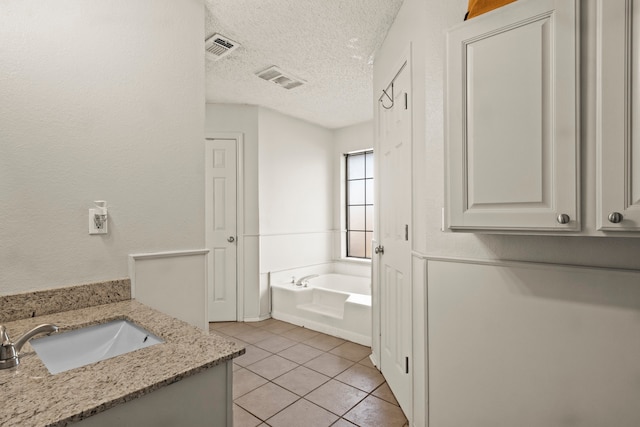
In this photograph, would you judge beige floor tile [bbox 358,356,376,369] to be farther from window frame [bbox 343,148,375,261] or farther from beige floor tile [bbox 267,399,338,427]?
window frame [bbox 343,148,375,261]

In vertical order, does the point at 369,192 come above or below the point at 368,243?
Result: above

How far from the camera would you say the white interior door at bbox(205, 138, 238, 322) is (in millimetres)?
3826

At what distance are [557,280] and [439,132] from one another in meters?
0.83

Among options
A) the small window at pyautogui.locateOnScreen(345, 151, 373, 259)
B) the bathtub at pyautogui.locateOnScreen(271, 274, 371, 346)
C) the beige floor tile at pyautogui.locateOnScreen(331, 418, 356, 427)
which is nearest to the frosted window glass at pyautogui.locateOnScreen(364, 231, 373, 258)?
the small window at pyautogui.locateOnScreen(345, 151, 373, 259)

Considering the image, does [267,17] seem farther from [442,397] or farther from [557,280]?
[442,397]

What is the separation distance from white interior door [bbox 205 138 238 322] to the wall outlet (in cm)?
233

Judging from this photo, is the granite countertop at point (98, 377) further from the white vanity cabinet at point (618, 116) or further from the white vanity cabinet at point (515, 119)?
the white vanity cabinet at point (618, 116)

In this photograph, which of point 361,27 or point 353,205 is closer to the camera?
point 361,27

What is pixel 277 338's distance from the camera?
131 inches

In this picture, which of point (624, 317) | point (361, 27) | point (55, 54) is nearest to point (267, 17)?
point (361, 27)

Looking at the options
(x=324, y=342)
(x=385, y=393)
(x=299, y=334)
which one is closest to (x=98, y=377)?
(x=385, y=393)

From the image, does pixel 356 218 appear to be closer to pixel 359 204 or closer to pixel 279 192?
pixel 359 204

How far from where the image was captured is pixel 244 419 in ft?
6.64

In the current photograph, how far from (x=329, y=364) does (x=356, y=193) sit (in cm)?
262
